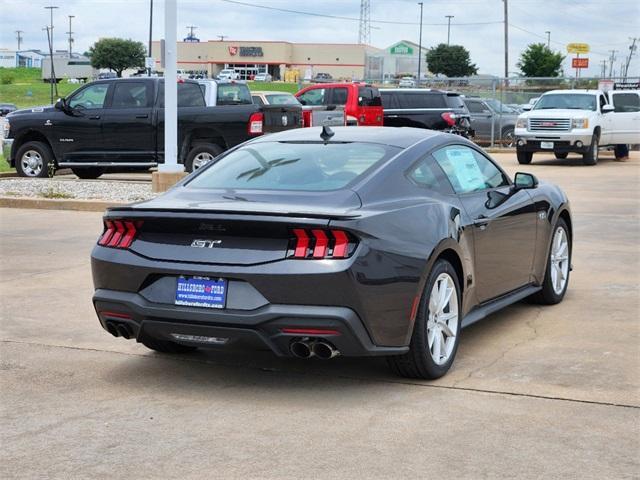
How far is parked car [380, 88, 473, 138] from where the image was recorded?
28766 millimetres

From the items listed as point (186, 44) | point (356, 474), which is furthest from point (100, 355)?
point (186, 44)

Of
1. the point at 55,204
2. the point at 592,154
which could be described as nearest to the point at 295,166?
the point at 55,204

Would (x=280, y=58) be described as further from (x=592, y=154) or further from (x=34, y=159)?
(x=34, y=159)

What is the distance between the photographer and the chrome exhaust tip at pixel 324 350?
5.49 m

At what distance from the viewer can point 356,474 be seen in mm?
4465

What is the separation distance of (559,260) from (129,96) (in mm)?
12008

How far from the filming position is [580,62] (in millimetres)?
73188

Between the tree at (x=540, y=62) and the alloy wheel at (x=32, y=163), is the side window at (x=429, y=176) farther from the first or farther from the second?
the tree at (x=540, y=62)

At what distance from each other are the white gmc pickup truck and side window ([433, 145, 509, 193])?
62.4 ft

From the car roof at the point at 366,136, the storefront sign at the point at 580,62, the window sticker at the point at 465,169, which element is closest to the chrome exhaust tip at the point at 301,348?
the car roof at the point at 366,136

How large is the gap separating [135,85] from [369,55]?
116514mm

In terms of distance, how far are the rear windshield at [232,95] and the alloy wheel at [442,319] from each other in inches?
525

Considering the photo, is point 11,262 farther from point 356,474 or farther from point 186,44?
point 186,44

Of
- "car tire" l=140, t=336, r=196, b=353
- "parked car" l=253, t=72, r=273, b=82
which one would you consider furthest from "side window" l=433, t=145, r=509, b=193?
"parked car" l=253, t=72, r=273, b=82
